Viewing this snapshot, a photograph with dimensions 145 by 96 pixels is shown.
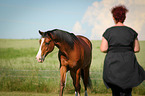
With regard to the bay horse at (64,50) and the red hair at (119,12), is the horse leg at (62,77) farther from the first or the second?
the red hair at (119,12)

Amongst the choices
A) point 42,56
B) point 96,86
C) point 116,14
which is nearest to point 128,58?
point 116,14

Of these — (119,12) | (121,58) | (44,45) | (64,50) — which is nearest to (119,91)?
(121,58)

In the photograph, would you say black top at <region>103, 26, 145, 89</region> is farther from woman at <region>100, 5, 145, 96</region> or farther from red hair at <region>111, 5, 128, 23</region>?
red hair at <region>111, 5, 128, 23</region>

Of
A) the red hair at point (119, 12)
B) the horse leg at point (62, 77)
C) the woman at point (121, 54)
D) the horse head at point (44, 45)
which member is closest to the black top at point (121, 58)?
the woman at point (121, 54)

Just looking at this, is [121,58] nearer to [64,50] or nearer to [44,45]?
[44,45]

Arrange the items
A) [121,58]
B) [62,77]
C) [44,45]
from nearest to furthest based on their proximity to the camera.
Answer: [121,58], [44,45], [62,77]

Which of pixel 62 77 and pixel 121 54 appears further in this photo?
pixel 62 77

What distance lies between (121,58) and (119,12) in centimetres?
69

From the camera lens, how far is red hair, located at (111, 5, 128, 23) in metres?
3.57

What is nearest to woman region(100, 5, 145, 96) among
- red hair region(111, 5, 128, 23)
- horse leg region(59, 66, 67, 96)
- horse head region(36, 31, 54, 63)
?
red hair region(111, 5, 128, 23)

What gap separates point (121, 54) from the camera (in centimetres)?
352

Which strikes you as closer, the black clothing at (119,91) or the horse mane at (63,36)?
the black clothing at (119,91)

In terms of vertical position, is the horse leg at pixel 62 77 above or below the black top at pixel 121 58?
below

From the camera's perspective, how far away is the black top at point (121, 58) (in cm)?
351
